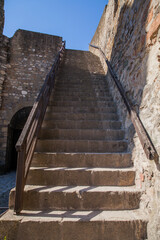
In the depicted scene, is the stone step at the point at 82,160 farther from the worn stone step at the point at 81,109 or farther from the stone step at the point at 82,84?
the stone step at the point at 82,84

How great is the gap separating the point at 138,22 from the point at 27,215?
3148 millimetres

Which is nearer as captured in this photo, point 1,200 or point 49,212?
point 49,212

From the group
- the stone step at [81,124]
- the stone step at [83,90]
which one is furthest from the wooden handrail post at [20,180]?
the stone step at [83,90]

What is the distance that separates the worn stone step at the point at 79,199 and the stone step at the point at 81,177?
0.59 ft

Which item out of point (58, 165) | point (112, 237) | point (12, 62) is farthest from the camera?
point (12, 62)

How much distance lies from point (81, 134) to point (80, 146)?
298 mm

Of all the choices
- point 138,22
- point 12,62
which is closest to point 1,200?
point 138,22

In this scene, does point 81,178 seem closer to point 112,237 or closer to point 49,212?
point 49,212

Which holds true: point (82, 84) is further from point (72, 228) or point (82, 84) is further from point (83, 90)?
point (72, 228)

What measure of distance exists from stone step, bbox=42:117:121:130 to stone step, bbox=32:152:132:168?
803 millimetres

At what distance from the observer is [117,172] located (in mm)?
1948

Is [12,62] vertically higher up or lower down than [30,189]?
higher up

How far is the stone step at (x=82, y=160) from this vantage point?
7.04 ft

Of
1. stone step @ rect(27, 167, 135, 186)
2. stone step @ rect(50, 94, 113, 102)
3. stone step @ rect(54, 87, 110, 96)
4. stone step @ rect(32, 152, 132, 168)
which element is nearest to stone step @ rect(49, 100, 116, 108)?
stone step @ rect(50, 94, 113, 102)
